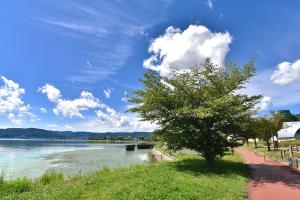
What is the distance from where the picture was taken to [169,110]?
22484 mm

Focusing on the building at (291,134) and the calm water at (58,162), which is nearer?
the calm water at (58,162)

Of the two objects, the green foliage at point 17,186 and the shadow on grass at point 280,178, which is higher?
the shadow on grass at point 280,178

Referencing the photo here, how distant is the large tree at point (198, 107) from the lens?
845 inches

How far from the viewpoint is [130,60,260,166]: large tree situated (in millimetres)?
21453

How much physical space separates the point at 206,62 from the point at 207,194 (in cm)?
1256

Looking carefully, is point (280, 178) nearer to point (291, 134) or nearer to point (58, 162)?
point (58, 162)

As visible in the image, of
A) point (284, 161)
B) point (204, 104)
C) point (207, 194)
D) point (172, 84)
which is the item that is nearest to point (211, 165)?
point (204, 104)

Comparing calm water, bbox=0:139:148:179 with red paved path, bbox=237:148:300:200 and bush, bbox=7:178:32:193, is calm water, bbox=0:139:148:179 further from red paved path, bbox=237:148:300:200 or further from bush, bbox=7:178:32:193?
red paved path, bbox=237:148:300:200

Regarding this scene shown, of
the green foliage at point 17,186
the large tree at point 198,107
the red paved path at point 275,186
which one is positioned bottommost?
the green foliage at point 17,186

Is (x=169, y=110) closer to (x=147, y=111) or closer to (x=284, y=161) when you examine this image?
(x=147, y=111)

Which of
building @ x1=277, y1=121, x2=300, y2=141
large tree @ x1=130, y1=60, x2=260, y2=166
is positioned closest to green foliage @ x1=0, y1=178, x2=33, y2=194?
large tree @ x1=130, y1=60, x2=260, y2=166

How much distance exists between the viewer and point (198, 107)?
2114 centimetres

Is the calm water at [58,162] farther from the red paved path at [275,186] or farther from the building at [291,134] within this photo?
the building at [291,134]

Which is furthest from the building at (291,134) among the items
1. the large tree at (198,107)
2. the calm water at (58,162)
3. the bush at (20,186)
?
the bush at (20,186)
